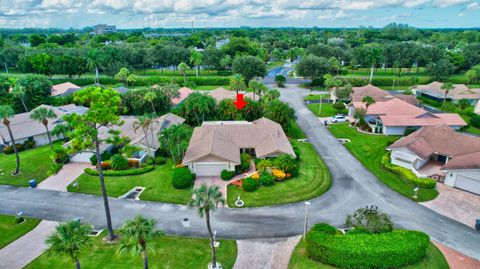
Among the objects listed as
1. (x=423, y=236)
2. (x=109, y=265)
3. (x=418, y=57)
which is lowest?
(x=109, y=265)

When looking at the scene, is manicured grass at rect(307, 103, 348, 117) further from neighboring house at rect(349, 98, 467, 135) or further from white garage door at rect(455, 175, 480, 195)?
white garage door at rect(455, 175, 480, 195)

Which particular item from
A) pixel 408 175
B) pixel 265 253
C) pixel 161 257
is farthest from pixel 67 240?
pixel 408 175

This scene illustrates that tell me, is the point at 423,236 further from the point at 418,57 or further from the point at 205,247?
the point at 418,57

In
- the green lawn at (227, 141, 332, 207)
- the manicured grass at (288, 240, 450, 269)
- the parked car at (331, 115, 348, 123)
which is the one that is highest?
the parked car at (331, 115, 348, 123)

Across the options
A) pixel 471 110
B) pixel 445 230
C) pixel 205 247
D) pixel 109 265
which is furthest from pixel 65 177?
pixel 471 110

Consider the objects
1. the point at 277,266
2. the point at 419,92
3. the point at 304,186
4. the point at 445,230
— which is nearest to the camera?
the point at 277,266

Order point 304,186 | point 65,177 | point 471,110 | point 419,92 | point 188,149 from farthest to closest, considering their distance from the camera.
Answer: point 419,92 < point 471,110 < point 188,149 < point 65,177 < point 304,186

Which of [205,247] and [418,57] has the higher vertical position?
[418,57]

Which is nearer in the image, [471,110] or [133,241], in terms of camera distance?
[133,241]

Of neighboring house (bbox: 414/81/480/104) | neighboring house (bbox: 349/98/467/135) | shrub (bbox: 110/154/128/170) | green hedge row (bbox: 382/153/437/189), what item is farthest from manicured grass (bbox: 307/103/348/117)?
shrub (bbox: 110/154/128/170)
